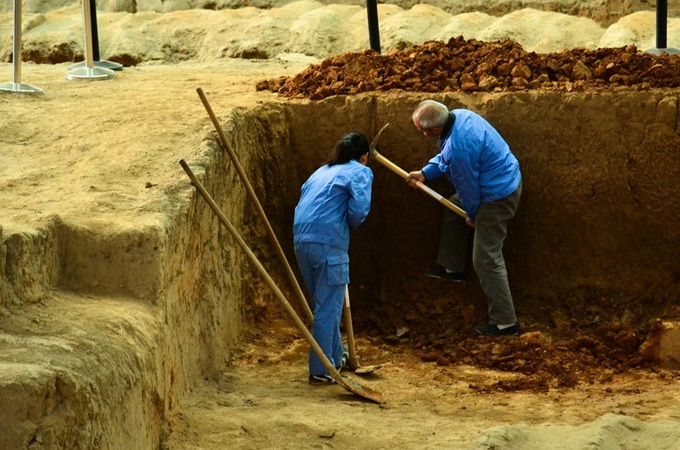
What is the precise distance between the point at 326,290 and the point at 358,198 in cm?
60

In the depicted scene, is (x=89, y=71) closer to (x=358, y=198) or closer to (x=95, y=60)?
(x=95, y=60)

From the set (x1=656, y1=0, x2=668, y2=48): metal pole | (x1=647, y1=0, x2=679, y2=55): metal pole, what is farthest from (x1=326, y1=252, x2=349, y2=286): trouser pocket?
(x1=656, y1=0, x2=668, y2=48): metal pole

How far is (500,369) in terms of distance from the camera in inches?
305

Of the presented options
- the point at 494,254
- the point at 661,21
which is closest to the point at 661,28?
the point at 661,21

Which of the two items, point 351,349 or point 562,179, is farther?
point 562,179

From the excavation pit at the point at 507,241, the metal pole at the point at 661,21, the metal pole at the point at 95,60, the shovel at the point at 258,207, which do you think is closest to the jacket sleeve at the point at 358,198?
the shovel at the point at 258,207

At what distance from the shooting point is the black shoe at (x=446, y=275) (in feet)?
28.0

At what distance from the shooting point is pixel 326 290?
720 centimetres

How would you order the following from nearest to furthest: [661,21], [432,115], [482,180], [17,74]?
[432,115] → [482,180] → [17,74] → [661,21]

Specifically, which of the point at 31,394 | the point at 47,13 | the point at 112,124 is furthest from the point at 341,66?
the point at 47,13

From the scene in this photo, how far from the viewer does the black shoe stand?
8531 millimetres

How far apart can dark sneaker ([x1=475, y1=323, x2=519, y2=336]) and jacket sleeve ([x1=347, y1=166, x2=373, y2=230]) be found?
5.01ft

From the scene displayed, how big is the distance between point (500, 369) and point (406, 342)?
899mm

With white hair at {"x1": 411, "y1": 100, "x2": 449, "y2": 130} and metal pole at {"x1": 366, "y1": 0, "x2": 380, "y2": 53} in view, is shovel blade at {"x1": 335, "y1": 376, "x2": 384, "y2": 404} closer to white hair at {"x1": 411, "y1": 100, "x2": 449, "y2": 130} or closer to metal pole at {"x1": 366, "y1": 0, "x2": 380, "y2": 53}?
white hair at {"x1": 411, "y1": 100, "x2": 449, "y2": 130}
